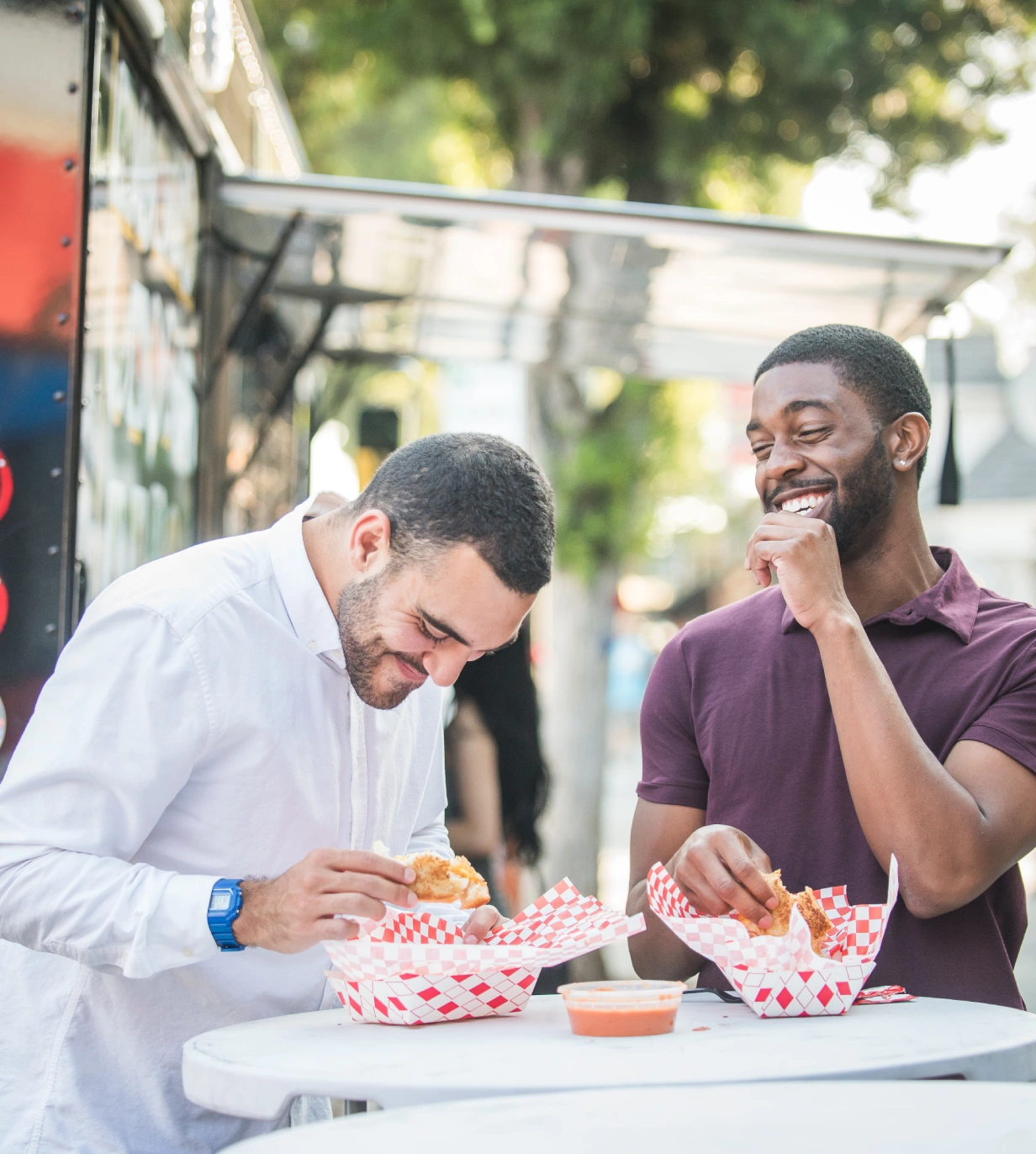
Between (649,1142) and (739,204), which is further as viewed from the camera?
(739,204)

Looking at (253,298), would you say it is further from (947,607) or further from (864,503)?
(947,607)

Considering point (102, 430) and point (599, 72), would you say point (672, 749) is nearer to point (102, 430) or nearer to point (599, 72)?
point (102, 430)

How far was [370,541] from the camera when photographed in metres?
2.45

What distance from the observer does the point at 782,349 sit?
9.61 ft

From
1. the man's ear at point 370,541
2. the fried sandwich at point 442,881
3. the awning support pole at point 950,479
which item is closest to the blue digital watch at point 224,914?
the fried sandwich at point 442,881

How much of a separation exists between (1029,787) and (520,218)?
10.0 feet

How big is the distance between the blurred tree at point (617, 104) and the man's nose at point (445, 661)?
474 centimetres

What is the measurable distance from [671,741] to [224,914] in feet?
3.69

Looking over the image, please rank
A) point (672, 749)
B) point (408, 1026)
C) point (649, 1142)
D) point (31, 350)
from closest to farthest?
point (649, 1142) → point (408, 1026) → point (672, 749) → point (31, 350)

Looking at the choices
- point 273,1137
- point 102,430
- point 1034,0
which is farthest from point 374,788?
point 1034,0

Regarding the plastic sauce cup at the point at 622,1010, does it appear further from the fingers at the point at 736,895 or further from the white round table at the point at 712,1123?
the white round table at the point at 712,1123

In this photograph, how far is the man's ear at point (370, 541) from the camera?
244cm

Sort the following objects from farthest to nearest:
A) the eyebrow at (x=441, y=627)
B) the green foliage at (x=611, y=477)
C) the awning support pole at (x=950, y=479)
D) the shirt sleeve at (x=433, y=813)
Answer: the green foliage at (x=611, y=477) → the awning support pole at (x=950, y=479) → the shirt sleeve at (x=433, y=813) → the eyebrow at (x=441, y=627)

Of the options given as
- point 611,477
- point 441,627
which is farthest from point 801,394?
point 611,477
